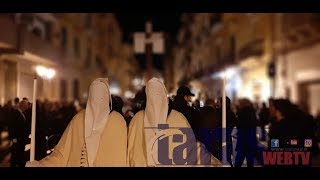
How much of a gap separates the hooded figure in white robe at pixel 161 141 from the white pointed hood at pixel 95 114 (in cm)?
36

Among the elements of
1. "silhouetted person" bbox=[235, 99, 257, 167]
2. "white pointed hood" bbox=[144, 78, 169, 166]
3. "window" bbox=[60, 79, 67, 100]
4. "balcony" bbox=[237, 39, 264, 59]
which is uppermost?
"balcony" bbox=[237, 39, 264, 59]

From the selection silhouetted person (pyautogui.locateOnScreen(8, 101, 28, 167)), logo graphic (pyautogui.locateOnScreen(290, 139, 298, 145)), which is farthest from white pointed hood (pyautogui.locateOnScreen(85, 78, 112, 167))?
logo graphic (pyautogui.locateOnScreen(290, 139, 298, 145))

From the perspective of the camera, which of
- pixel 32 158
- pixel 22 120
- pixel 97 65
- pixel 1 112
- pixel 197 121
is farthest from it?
pixel 97 65

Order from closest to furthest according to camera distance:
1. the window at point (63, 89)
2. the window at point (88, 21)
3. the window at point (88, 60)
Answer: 1. the window at point (63, 89)
2. the window at point (88, 21)
3. the window at point (88, 60)

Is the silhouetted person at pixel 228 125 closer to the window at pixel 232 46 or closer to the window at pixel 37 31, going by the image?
the window at pixel 37 31

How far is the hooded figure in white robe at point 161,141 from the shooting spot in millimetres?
5566

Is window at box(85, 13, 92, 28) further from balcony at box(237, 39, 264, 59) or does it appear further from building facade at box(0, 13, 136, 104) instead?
balcony at box(237, 39, 264, 59)

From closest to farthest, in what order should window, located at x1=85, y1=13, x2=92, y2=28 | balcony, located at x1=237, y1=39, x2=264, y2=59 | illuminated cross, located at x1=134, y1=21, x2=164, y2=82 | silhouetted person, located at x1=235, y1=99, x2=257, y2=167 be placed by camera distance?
silhouetted person, located at x1=235, y1=99, x2=257, y2=167 < illuminated cross, located at x1=134, y1=21, x2=164, y2=82 < balcony, located at x1=237, y1=39, x2=264, y2=59 < window, located at x1=85, y1=13, x2=92, y2=28

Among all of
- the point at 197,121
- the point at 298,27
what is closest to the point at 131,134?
the point at 197,121

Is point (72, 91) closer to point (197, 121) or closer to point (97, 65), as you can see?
point (97, 65)

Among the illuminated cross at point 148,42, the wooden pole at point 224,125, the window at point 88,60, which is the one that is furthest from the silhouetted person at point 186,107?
the window at point 88,60

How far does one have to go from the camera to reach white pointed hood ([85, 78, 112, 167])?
18.4 feet
